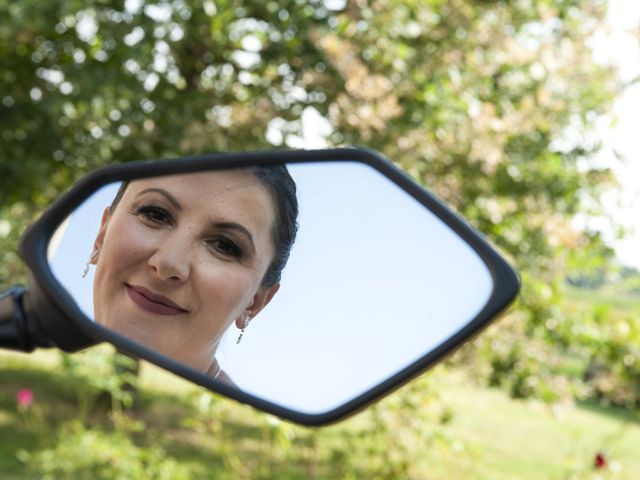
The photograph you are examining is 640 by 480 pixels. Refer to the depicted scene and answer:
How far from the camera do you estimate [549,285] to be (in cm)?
552

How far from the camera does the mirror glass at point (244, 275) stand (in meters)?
0.87

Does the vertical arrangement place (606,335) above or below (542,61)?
below

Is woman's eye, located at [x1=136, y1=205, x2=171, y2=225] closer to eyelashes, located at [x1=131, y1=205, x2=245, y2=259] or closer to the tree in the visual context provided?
eyelashes, located at [x1=131, y1=205, x2=245, y2=259]

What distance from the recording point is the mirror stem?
91cm

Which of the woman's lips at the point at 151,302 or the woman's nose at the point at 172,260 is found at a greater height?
the woman's nose at the point at 172,260

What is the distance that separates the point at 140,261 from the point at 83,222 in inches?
3.9

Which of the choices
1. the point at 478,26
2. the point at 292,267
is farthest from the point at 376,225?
the point at 478,26

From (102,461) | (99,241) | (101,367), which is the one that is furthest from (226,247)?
(101,367)

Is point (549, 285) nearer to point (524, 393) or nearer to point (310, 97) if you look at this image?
point (524, 393)

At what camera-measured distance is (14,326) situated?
916 mm

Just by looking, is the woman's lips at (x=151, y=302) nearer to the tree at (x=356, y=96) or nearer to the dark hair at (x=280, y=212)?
the dark hair at (x=280, y=212)

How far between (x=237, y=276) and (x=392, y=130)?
372cm

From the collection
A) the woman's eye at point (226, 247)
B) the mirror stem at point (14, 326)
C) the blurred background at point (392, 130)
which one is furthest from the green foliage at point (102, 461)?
the woman's eye at point (226, 247)

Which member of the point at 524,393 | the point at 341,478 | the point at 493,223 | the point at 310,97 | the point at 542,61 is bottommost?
the point at 341,478
